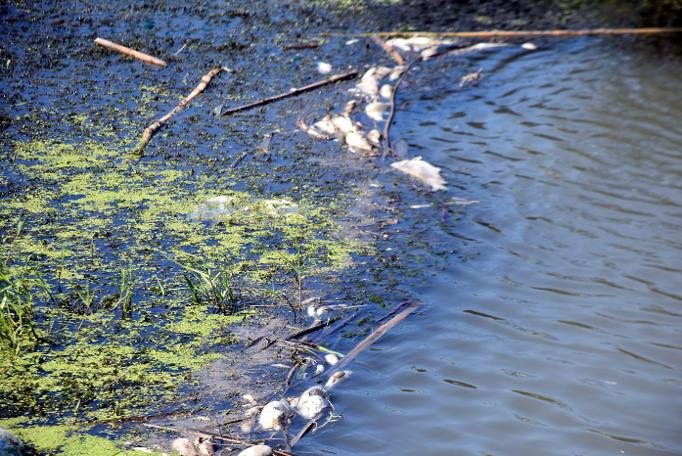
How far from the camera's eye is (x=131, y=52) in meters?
5.54

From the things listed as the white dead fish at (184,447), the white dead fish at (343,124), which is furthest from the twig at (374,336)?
→ the white dead fish at (343,124)

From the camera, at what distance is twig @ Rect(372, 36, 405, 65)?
Answer: 5.63m

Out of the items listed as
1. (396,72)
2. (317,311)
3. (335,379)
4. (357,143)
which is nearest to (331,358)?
(335,379)

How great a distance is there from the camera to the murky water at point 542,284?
265cm

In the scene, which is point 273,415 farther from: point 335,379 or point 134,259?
point 134,259

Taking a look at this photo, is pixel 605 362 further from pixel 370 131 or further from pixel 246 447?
pixel 370 131

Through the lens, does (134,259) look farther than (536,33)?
No

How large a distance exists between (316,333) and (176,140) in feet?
6.38

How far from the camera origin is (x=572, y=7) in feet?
21.3

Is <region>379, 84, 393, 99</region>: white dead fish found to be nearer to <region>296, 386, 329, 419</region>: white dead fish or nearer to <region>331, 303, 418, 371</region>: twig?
<region>331, 303, 418, 371</region>: twig

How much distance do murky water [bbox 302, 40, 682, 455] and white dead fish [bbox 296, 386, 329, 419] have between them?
0.25 ft

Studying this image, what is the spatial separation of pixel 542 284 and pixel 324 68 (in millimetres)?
2720

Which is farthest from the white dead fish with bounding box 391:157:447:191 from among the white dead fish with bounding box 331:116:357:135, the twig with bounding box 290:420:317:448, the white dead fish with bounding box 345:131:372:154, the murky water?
the twig with bounding box 290:420:317:448

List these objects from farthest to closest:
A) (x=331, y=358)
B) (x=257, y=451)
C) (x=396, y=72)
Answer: (x=396, y=72)
(x=331, y=358)
(x=257, y=451)
